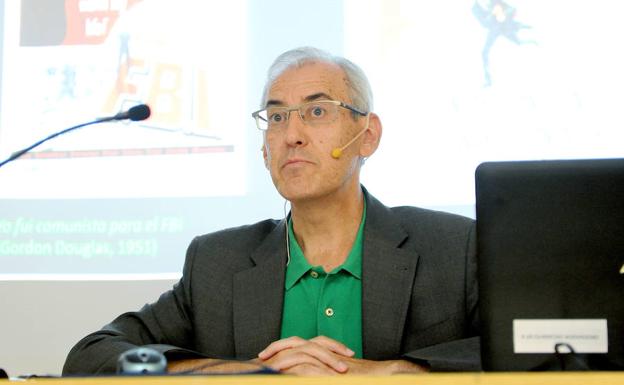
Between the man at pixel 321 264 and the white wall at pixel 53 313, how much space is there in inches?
26.8

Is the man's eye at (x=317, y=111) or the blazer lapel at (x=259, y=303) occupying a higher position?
the man's eye at (x=317, y=111)

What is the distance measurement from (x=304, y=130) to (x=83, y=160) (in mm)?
1064

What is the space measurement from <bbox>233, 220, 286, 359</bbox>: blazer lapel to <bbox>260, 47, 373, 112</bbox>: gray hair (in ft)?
1.39

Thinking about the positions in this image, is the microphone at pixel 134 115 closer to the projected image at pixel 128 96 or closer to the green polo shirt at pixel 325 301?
the green polo shirt at pixel 325 301

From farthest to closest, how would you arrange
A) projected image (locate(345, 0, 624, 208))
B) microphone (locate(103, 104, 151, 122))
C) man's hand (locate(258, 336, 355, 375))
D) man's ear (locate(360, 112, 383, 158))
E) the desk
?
projected image (locate(345, 0, 624, 208)) < man's ear (locate(360, 112, 383, 158)) < microphone (locate(103, 104, 151, 122)) < man's hand (locate(258, 336, 355, 375)) < the desk

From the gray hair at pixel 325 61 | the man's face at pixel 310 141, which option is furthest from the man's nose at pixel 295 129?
the gray hair at pixel 325 61

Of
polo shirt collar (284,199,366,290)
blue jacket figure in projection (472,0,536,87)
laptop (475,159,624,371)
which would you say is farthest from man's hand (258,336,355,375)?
blue jacket figure in projection (472,0,536,87)

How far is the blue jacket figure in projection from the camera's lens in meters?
2.78

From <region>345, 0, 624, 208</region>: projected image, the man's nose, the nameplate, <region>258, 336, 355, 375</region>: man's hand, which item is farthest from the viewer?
<region>345, 0, 624, 208</region>: projected image

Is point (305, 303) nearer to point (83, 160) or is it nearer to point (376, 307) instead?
point (376, 307)

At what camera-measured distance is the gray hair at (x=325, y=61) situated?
2.17m

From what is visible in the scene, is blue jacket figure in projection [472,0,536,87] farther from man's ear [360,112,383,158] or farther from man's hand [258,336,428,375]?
man's hand [258,336,428,375]

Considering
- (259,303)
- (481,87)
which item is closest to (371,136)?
(259,303)

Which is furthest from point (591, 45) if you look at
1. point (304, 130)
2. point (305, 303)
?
point (305, 303)
